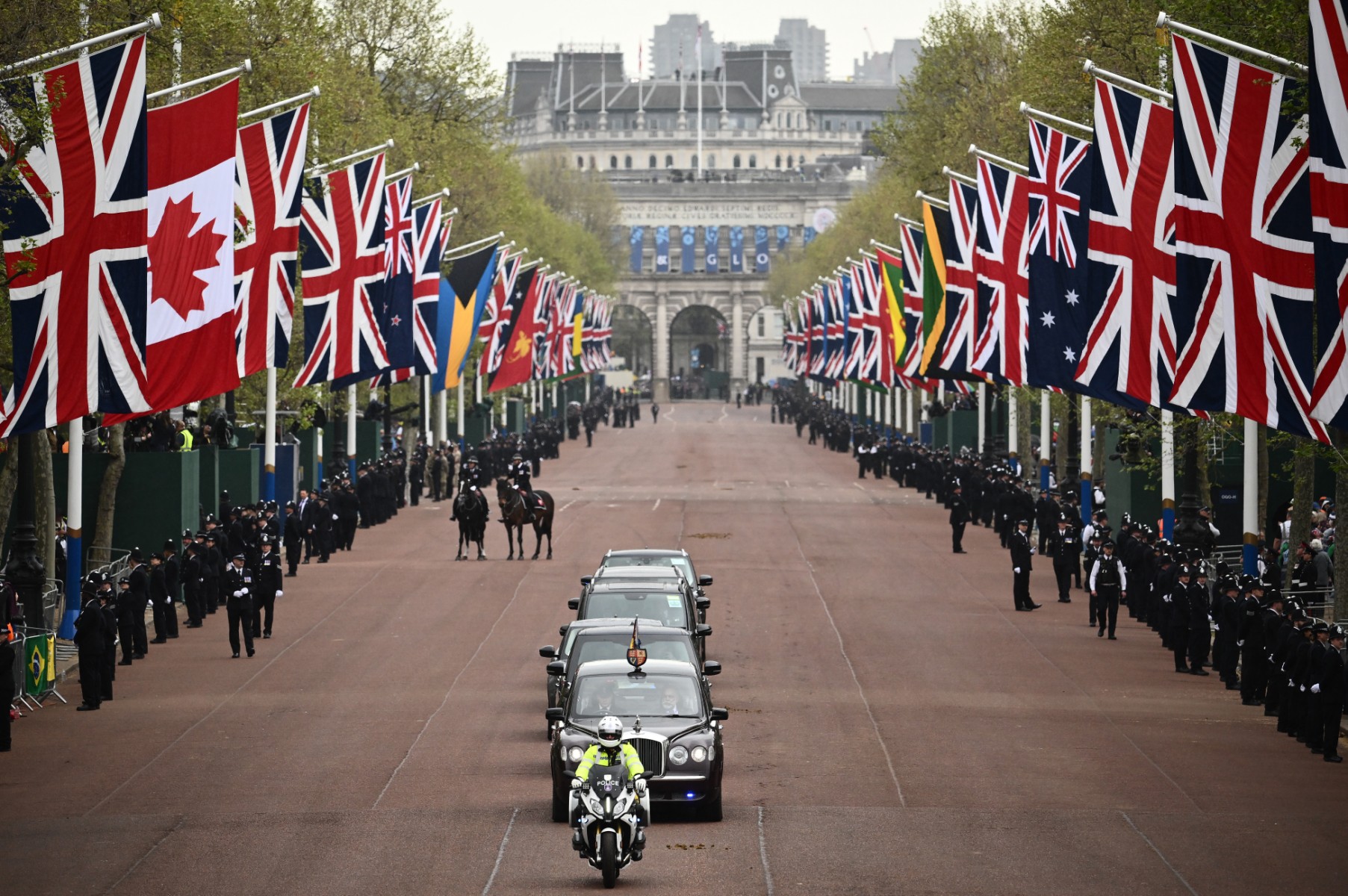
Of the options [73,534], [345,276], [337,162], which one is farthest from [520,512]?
[73,534]

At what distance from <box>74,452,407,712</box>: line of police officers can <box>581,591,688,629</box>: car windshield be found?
5.56 metres

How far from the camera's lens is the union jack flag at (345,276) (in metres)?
35.1

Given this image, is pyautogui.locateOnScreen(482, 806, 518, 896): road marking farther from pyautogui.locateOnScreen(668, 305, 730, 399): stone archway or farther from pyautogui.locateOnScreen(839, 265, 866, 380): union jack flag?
pyautogui.locateOnScreen(668, 305, 730, 399): stone archway

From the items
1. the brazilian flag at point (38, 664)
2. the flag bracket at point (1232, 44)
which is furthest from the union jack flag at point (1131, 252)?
the brazilian flag at point (38, 664)

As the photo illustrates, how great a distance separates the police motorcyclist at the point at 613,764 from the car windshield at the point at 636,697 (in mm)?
2367

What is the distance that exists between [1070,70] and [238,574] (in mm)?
22698

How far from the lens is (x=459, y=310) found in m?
49.8

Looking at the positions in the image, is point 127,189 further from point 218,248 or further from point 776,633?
point 776,633

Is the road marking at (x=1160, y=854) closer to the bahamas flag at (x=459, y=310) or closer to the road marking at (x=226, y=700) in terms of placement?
the road marking at (x=226, y=700)

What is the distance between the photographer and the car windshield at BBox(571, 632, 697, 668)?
64.4 ft

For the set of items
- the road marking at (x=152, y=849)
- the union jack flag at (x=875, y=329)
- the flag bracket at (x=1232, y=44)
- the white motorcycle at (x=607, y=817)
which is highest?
the flag bracket at (x=1232, y=44)

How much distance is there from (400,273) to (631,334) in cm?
13982

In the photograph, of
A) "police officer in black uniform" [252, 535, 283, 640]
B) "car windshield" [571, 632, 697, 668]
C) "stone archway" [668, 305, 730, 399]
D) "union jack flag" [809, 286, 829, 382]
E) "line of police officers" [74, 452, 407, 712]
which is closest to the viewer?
"car windshield" [571, 632, 697, 668]

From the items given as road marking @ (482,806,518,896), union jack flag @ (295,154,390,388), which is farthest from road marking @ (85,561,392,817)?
union jack flag @ (295,154,390,388)
